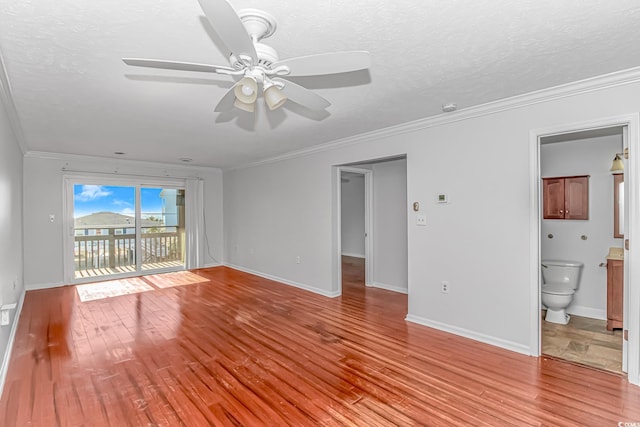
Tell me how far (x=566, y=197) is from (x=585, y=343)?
1.75 metres

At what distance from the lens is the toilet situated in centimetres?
362

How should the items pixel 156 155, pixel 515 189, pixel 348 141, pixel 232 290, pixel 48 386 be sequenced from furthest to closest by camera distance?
pixel 156 155 < pixel 232 290 < pixel 348 141 < pixel 515 189 < pixel 48 386

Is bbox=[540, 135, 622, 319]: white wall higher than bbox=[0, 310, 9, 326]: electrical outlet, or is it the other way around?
bbox=[540, 135, 622, 319]: white wall

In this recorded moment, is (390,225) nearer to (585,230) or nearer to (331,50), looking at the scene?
(585,230)

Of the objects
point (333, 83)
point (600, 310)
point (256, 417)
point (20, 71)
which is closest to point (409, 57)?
point (333, 83)

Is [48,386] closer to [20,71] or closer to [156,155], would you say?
[20,71]

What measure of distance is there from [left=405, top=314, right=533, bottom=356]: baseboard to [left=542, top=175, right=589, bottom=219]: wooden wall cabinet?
6.53 ft

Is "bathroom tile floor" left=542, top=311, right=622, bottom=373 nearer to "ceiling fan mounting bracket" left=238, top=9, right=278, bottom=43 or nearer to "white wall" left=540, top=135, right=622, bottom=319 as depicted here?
"white wall" left=540, top=135, right=622, bottom=319

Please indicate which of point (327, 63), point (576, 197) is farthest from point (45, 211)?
point (576, 197)

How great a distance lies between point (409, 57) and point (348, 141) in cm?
238

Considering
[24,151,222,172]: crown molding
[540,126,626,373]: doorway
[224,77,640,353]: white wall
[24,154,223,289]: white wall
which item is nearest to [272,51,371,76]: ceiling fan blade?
[224,77,640,353]: white wall

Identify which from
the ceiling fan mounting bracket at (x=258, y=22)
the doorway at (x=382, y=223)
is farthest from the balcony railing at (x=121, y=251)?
the ceiling fan mounting bracket at (x=258, y=22)

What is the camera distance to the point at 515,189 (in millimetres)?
2963

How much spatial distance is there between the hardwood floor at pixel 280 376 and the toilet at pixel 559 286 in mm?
1166
